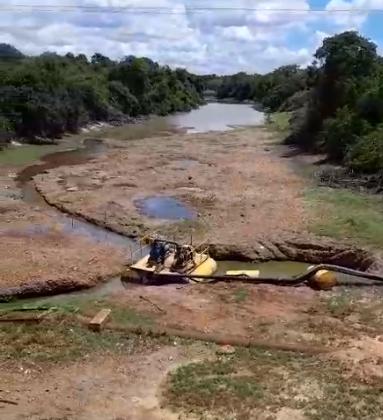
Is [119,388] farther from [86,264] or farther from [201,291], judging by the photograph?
[86,264]

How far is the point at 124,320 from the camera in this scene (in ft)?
59.1

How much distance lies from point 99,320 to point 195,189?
21416 millimetres

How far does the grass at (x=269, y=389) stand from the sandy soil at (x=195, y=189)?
1118 centimetres

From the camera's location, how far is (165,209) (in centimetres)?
3331

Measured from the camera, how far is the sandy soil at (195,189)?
2875 centimetres

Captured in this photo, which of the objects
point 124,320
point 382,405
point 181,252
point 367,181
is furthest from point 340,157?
point 382,405

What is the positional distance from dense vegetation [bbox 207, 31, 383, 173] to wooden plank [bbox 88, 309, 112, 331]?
2415 centimetres

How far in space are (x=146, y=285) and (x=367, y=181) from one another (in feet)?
63.7

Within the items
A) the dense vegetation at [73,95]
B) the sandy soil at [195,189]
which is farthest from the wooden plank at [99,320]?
the dense vegetation at [73,95]

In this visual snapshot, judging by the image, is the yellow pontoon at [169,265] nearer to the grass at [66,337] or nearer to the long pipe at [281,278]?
the long pipe at [281,278]

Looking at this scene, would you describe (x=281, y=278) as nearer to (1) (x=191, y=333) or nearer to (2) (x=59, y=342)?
(1) (x=191, y=333)

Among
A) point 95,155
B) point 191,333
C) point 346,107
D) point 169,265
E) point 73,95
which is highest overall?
A: point 346,107

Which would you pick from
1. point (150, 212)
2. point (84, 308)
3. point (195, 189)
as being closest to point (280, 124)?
point (195, 189)

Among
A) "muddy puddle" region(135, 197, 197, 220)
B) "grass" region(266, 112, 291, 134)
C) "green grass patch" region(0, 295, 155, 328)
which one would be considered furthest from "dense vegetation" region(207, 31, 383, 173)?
"green grass patch" region(0, 295, 155, 328)
